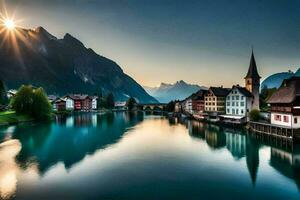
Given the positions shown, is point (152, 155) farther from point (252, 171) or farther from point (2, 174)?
point (2, 174)

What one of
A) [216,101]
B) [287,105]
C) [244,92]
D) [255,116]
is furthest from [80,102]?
[287,105]

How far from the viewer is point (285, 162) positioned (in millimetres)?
40219

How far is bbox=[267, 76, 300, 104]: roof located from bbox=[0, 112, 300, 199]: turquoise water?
9440 millimetres

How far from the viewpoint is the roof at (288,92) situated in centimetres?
5481

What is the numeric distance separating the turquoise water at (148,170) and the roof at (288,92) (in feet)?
31.0

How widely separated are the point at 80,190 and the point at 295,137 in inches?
1613

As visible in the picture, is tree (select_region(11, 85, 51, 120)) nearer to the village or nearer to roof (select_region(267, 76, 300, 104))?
the village

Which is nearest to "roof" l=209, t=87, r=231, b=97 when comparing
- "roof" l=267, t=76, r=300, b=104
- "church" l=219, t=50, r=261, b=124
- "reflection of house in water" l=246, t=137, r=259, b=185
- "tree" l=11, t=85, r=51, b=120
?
"church" l=219, t=50, r=261, b=124

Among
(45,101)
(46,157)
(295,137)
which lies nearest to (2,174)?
(46,157)

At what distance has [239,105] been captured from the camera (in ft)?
304

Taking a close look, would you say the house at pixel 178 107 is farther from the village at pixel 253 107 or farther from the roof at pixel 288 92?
the roof at pixel 288 92

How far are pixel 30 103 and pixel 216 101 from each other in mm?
68418

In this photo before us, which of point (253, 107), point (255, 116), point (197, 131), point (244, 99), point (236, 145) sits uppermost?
point (244, 99)

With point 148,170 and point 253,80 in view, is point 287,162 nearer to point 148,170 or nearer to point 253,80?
point 148,170
